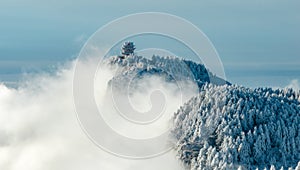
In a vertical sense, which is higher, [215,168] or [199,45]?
[199,45]

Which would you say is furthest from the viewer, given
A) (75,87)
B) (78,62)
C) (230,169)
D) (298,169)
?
(230,169)

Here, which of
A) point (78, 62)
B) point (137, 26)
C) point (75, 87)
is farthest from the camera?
point (75, 87)

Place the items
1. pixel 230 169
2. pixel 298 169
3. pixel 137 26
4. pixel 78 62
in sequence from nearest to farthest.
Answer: pixel 137 26
pixel 78 62
pixel 298 169
pixel 230 169

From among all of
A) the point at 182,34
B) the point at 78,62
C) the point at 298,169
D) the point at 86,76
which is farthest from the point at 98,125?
the point at 298,169

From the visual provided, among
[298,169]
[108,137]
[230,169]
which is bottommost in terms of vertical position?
[298,169]

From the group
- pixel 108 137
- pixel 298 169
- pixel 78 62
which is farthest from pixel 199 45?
pixel 108 137

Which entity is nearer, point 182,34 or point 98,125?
point 182,34

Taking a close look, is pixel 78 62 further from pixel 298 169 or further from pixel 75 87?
pixel 298 169

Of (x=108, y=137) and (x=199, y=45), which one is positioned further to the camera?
(x=108, y=137)

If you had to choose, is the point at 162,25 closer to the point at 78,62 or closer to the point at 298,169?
the point at 78,62
